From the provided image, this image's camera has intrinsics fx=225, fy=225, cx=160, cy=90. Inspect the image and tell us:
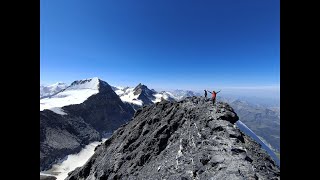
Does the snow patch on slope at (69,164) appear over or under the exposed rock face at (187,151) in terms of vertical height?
under

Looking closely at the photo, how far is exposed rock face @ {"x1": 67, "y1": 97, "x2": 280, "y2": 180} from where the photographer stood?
21906 mm

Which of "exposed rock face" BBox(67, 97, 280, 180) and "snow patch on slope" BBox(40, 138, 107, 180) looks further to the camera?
"snow patch on slope" BBox(40, 138, 107, 180)

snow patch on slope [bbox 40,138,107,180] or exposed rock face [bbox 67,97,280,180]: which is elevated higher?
exposed rock face [bbox 67,97,280,180]

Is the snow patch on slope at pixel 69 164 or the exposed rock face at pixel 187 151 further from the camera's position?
the snow patch on slope at pixel 69 164

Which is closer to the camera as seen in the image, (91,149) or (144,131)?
(144,131)

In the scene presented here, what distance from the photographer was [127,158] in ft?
135

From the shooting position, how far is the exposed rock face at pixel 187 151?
2191 centimetres

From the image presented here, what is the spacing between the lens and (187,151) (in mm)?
29531
